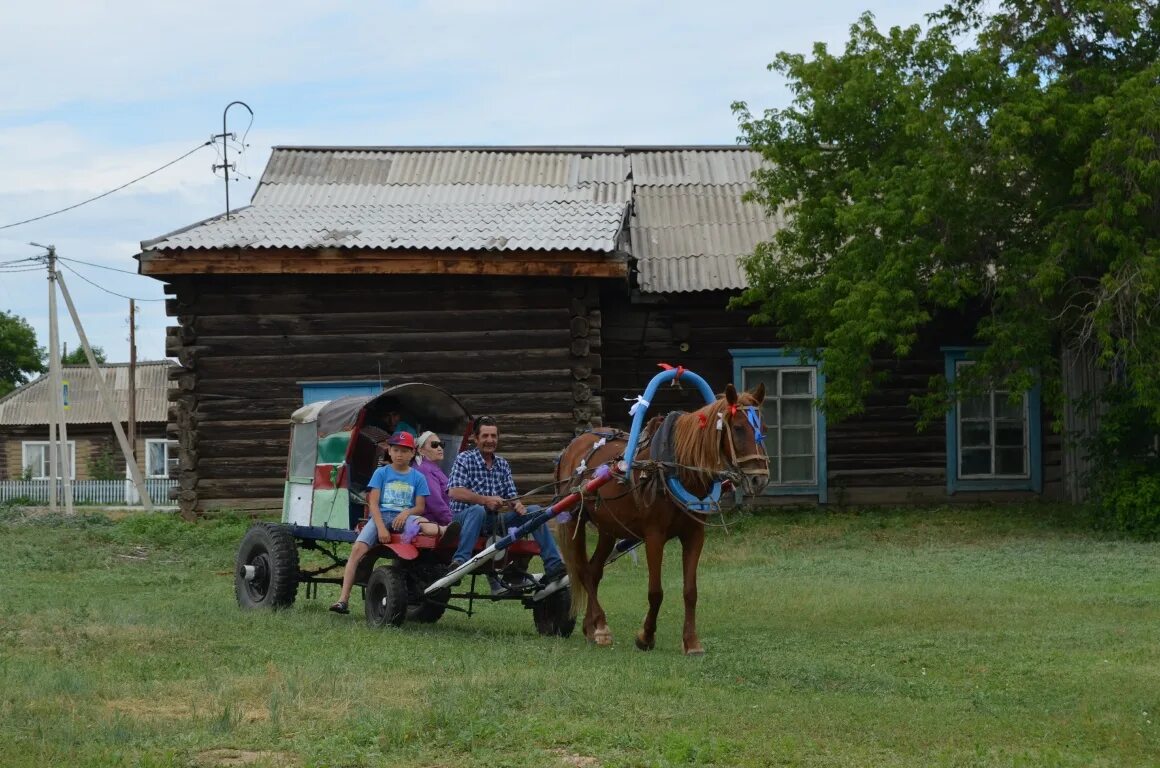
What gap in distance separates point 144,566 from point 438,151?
11931 millimetres

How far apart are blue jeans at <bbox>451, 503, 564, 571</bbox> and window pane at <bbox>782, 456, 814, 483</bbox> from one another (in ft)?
38.2

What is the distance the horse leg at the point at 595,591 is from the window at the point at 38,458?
141 ft

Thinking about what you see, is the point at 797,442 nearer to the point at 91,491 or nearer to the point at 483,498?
the point at 483,498

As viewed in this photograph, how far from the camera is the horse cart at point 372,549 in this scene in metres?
10.9

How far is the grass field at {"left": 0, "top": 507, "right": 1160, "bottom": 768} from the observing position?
6.37 metres

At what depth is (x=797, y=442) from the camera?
2230 cm

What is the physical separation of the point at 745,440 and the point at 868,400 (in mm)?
13213

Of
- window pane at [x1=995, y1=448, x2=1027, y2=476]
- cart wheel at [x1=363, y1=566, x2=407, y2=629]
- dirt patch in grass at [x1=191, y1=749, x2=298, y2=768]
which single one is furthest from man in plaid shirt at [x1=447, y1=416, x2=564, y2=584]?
window pane at [x1=995, y1=448, x2=1027, y2=476]

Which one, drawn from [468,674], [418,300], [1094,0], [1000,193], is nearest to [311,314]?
[418,300]

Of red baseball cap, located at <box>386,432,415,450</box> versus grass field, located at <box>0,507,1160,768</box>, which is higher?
red baseball cap, located at <box>386,432,415,450</box>

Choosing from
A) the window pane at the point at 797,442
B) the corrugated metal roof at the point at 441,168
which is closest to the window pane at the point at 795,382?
the window pane at the point at 797,442

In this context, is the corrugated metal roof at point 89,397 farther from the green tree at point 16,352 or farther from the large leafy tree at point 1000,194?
the large leafy tree at point 1000,194

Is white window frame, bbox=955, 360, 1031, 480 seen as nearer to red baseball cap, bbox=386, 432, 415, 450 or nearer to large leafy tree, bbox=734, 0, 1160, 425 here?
large leafy tree, bbox=734, 0, 1160, 425

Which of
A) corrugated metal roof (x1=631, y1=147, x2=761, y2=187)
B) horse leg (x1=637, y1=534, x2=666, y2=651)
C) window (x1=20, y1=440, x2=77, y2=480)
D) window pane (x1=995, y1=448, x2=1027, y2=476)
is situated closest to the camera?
horse leg (x1=637, y1=534, x2=666, y2=651)
